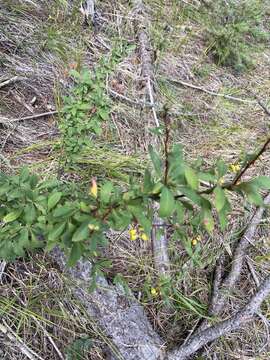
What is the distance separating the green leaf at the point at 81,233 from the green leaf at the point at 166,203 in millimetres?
227

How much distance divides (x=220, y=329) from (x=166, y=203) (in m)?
0.97

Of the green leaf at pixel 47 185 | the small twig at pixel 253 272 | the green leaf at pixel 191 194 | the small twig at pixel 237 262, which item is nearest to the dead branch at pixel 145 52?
the small twig at pixel 237 262

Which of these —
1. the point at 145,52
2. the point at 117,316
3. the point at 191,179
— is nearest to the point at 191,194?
the point at 191,179

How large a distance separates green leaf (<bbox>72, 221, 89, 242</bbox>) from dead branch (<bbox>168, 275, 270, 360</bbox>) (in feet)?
2.84

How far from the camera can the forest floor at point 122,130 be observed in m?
1.72

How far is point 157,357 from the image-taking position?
5.55 feet

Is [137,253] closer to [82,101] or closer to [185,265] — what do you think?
[185,265]

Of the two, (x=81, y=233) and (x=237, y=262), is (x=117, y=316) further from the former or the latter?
(x=81, y=233)

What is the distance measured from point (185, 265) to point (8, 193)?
92 cm

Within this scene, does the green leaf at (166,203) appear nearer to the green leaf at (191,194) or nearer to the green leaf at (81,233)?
the green leaf at (191,194)

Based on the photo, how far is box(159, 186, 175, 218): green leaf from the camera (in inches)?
37.3

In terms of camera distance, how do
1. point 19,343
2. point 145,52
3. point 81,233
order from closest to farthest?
point 81,233, point 19,343, point 145,52

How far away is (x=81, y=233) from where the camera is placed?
108 centimetres

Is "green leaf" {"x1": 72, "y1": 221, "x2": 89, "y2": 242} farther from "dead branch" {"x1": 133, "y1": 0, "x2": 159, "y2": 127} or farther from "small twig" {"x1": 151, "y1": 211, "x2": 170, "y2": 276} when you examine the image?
"dead branch" {"x1": 133, "y1": 0, "x2": 159, "y2": 127}
